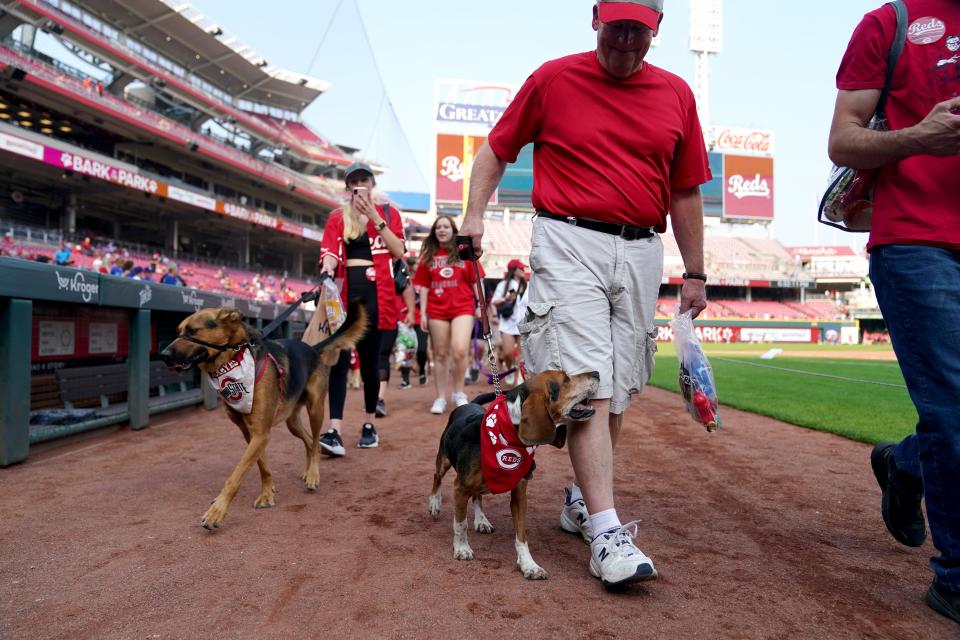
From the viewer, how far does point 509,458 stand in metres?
2.42

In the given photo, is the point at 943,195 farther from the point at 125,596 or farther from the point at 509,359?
the point at 509,359

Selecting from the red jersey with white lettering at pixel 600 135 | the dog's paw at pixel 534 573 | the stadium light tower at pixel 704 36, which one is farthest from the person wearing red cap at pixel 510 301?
the stadium light tower at pixel 704 36

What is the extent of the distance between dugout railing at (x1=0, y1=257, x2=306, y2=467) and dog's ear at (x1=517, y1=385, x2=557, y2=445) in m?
3.81

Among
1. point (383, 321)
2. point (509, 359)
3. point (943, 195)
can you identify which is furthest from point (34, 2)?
point (943, 195)

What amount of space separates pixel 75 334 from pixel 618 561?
5578mm

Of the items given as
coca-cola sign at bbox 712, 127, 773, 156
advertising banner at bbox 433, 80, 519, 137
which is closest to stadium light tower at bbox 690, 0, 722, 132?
coca-cola sign at bbox 712, 127, 773, 156

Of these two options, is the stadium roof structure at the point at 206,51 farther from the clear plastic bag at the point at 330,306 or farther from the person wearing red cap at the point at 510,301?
the clear plastic bag at the point at 330,306

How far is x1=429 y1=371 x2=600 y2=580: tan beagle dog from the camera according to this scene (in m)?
2.34

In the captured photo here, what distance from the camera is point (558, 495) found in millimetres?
3762

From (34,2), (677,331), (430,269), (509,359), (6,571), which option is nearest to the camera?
(6,571)

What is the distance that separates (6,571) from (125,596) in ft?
2.18

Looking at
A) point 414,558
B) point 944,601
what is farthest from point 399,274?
point 944,601

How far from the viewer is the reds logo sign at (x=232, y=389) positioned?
3.28 metres

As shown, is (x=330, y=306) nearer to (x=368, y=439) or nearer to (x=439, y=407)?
(x=368, y=439)
